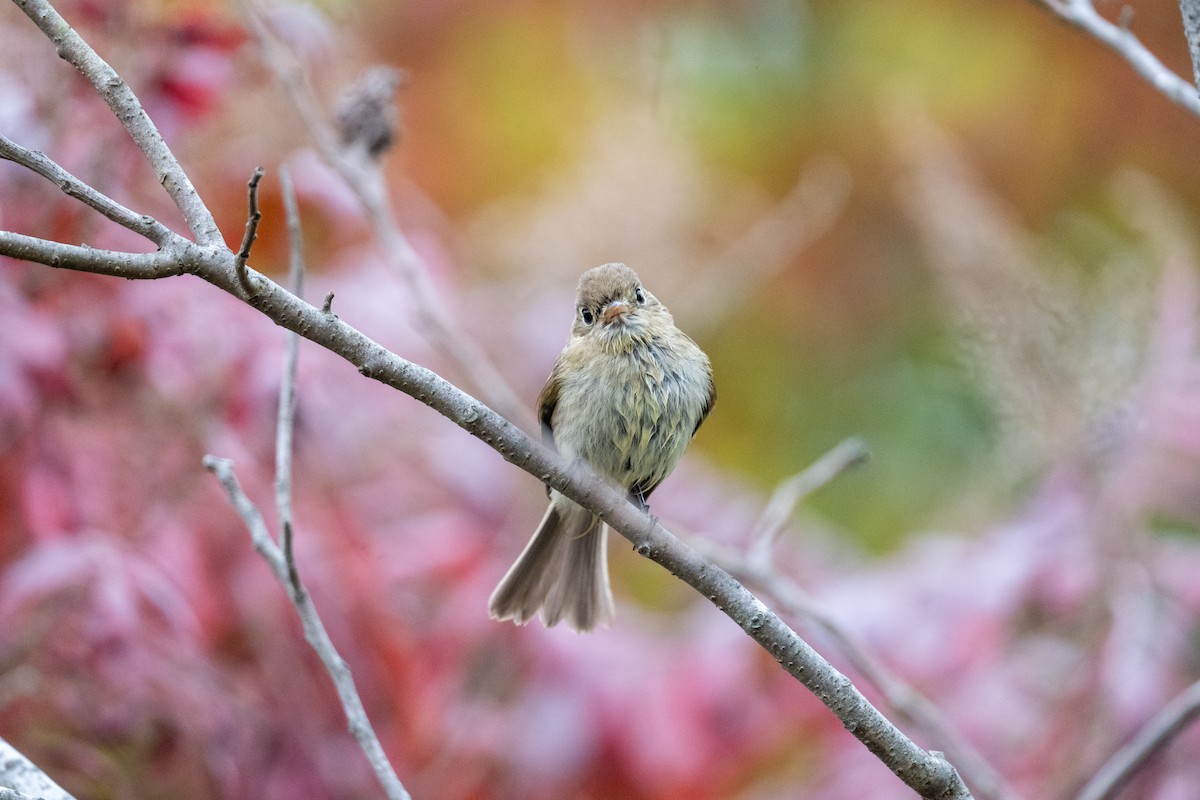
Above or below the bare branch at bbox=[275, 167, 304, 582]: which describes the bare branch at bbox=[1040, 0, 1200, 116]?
above

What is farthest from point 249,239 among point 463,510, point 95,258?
point 463,510

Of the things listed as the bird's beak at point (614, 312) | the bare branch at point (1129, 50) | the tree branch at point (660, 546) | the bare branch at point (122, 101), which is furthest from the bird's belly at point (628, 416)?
the bare branch at point (122, 101)

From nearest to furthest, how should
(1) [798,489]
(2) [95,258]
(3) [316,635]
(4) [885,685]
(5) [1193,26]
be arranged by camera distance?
(2) [95,258]
(5) [1193,26]
(3) [316,635]
(4) [885,685]
(1) [798,489]

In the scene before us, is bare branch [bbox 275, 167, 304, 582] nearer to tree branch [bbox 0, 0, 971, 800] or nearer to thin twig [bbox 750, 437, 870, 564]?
tree branch [bbox 0, 0, 971, 800]

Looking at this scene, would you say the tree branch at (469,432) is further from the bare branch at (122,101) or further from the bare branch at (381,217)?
the bare branch at (381,217)

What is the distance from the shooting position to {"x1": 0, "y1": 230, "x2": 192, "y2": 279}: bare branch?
143 centimetres

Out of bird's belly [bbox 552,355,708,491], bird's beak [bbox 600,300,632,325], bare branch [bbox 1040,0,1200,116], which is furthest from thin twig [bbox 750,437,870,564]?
bare branch [bbox 1040,0,1200,116]

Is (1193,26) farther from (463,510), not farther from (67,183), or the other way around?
(463,510)

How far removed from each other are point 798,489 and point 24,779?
5.37ft

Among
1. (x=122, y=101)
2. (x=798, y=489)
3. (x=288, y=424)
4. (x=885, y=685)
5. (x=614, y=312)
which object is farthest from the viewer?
(x=614, y=312)

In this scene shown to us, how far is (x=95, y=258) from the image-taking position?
1463 mm

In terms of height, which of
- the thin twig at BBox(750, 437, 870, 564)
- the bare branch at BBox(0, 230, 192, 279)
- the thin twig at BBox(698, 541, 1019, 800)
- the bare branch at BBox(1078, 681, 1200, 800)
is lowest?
the bare branch at BBox(1078, 681, 1200, 800)

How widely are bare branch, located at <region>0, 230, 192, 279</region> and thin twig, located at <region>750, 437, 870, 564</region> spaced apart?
1466mm

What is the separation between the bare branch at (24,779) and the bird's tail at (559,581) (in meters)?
1.00
